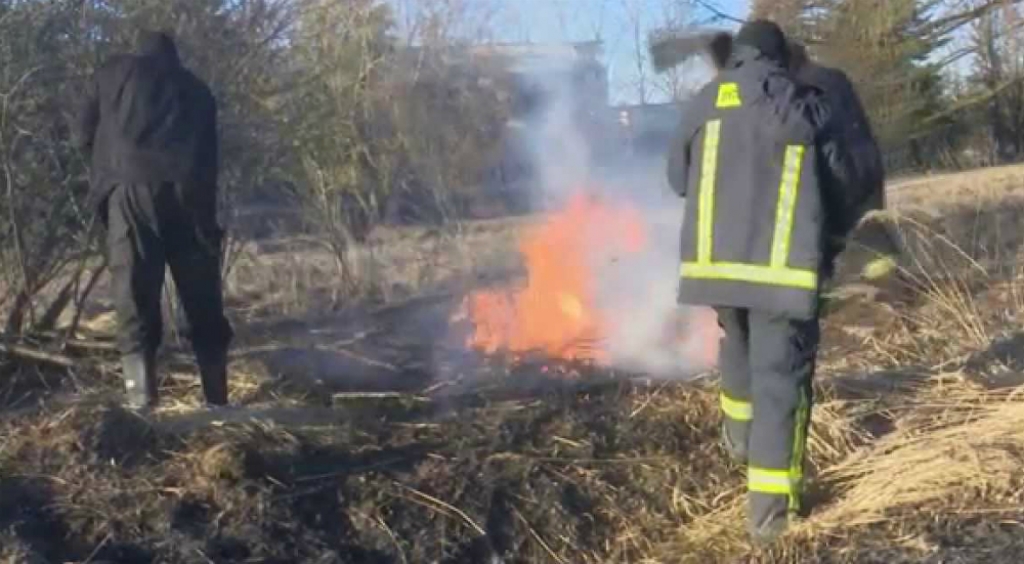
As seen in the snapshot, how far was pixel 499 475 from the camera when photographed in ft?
19.5

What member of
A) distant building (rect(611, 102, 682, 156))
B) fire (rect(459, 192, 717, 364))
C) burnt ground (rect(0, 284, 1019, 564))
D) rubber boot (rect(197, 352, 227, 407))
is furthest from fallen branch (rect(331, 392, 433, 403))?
distant building (rect(611, 102, 682, 156))

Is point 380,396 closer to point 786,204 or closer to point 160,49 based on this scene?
point 160,49

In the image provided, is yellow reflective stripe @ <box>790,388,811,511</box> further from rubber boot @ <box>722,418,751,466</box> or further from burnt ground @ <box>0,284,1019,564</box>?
rubber boot @ <box>722,418,751,466</box>

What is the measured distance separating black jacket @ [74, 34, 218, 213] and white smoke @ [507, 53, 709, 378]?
233 centimetres

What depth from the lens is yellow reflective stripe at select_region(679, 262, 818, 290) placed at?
214 inches

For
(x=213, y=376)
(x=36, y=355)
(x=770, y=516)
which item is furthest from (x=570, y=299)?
(x=770, y=516)

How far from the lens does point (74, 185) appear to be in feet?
25.9

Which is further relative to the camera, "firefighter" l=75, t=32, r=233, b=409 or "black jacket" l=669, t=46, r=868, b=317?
"firefighter" l=75, t=32, r=233, b=409

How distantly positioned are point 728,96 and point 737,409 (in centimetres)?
126

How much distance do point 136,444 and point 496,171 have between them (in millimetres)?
10555

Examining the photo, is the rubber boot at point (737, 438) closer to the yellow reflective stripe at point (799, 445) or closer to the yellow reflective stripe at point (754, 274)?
the yellow reflective stripe at point (799, 445)

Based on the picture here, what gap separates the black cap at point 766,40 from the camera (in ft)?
18.5

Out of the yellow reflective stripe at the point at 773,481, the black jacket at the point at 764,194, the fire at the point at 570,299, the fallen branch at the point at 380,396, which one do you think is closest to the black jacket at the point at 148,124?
the fallen branch at the point at 380,396

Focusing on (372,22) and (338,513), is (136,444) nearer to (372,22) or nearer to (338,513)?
(338,513)
